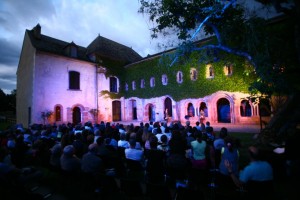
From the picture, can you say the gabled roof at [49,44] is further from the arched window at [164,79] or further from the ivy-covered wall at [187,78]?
the arched window at [164,79]

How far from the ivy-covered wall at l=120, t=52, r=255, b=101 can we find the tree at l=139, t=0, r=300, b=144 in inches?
109

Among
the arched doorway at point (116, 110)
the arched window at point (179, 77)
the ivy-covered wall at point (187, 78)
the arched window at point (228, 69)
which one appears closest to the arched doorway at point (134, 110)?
the ivy-covered wall at point (187, 78)

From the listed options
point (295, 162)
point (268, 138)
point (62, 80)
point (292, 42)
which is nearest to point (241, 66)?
point (292, 42)

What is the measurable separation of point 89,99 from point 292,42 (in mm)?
19661

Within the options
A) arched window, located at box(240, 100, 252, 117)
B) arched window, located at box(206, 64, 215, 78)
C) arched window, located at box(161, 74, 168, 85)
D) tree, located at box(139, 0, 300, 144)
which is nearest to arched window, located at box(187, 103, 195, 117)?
arched window, located at box(206, 64, 215, 78)

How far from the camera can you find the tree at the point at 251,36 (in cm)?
842

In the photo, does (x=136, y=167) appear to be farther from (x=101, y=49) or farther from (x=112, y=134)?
(x=101, y=49)

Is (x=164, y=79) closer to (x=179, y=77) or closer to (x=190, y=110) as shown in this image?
(x=179, y=77)

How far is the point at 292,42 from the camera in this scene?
11055 millimetres

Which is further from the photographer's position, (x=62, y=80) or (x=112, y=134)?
(x=62, y=80)

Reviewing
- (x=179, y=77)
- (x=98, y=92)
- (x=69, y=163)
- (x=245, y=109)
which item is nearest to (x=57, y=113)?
(x=98, y=92)

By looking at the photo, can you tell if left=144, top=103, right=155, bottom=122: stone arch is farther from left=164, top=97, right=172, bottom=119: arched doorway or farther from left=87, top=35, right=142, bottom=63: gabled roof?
left=87, top=35, right=142, bottom=63: gabled roof

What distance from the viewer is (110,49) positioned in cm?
2561

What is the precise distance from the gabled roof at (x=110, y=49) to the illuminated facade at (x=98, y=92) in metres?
0.13
